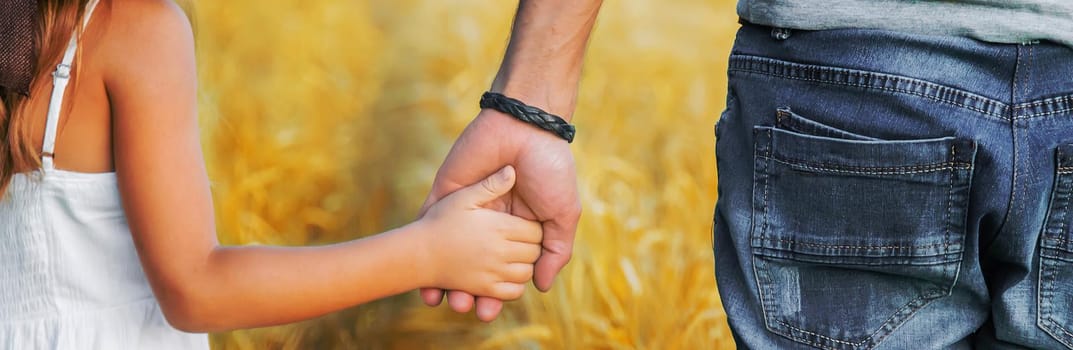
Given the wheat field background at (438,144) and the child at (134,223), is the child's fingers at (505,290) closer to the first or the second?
the child at (134,223)

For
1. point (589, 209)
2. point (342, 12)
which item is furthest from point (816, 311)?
point (342, 12)

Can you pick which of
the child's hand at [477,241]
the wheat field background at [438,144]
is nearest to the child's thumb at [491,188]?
the child's hand at [477,241]

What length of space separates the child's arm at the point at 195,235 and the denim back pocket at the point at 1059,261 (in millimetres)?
582

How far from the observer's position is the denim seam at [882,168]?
0.98m

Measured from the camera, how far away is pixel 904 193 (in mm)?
1008

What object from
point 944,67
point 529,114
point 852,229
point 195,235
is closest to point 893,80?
point 944,67

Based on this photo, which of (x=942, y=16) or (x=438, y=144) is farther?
(x=438, y=144)

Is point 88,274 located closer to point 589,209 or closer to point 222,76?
point 222,76

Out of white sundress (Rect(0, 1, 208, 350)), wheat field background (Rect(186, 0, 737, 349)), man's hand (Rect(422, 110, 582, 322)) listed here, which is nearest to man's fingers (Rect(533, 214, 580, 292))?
man's hand (Rect(422, 110, 582, 322))

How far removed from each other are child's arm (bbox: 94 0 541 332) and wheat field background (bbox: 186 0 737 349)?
73 centimetres

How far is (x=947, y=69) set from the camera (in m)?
1.00

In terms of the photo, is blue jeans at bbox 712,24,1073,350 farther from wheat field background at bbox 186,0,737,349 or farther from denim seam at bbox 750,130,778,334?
wheat field background at bbox 186,0,737,349

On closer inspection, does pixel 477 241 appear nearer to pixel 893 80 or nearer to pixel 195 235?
pixel 195 235

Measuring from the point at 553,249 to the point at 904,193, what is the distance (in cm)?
46
